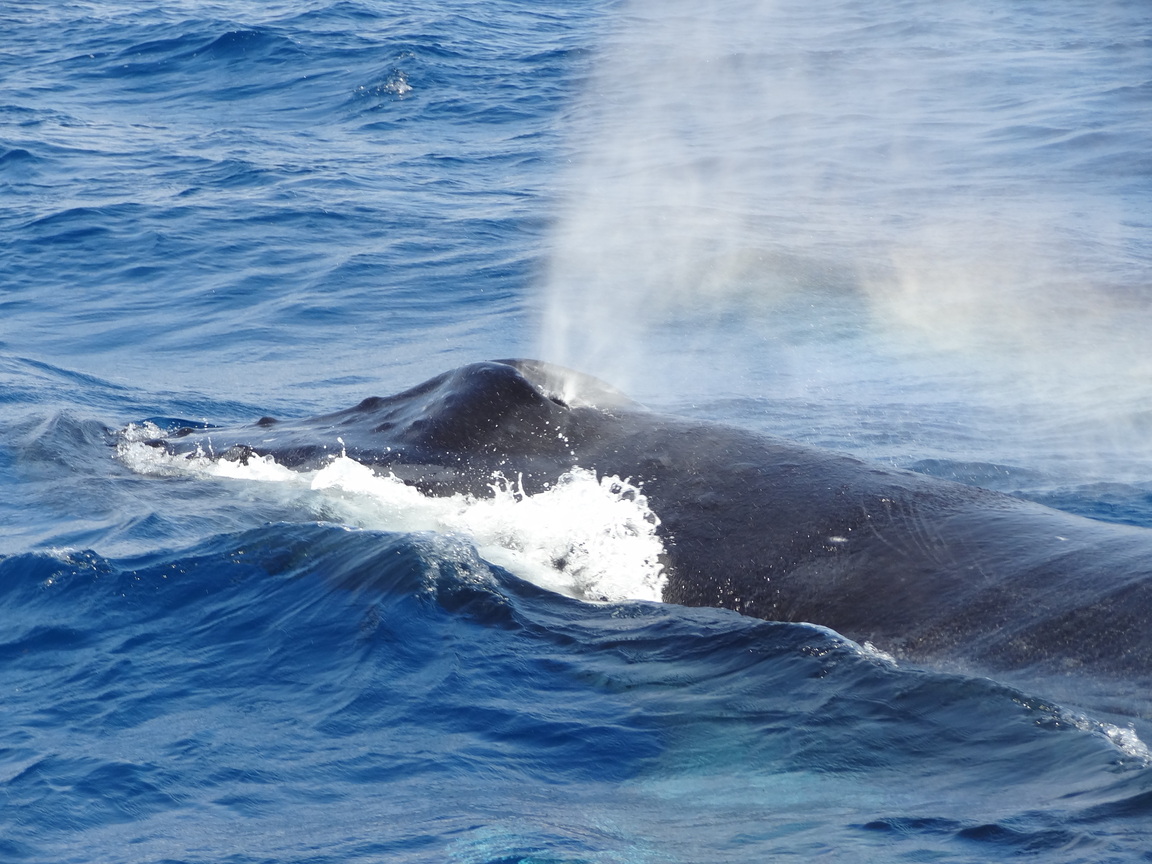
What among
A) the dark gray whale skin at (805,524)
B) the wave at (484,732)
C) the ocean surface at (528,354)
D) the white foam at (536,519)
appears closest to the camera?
the wave at (484,732)

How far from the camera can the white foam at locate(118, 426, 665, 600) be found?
28.4ft

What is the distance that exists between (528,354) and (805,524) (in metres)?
10.2

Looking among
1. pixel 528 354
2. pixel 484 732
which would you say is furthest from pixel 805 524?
pixel 528 354

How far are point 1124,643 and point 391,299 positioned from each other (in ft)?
52.4

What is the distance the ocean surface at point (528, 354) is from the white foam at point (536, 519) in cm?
3

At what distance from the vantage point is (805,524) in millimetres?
8180

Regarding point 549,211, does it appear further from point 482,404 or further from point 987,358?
point 482,404

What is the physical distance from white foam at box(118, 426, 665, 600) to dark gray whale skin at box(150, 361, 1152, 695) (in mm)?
104

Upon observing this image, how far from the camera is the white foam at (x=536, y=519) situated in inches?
341

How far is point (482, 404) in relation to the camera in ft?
32.2

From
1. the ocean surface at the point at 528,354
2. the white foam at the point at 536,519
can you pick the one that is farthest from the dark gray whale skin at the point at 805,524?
the ocean surface at the point at 528,354

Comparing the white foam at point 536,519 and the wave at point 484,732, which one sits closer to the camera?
the wave at point 484,732

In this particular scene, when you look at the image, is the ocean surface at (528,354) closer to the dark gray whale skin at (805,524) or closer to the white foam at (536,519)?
the white foam at (536,519)

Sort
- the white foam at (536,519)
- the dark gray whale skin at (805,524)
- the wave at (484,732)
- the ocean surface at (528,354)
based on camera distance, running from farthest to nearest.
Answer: the white foam at (536,519) < the dark gray whale skin at (805,524) < the ocean surface at (528,354) < the wave at (484,732)
